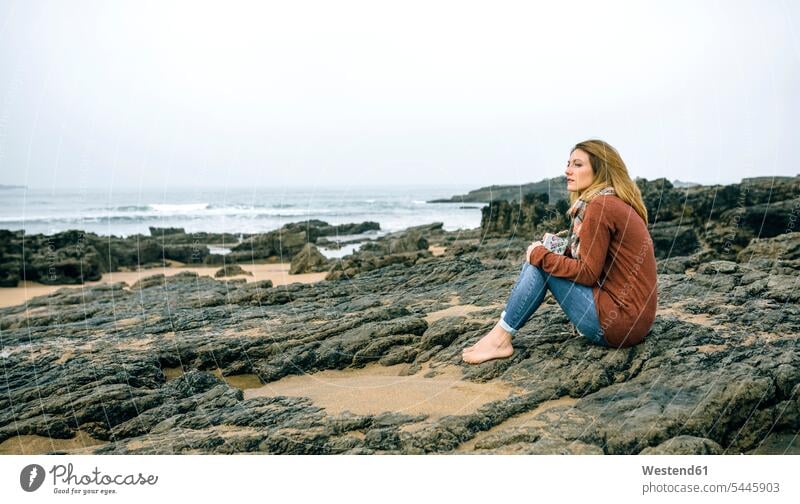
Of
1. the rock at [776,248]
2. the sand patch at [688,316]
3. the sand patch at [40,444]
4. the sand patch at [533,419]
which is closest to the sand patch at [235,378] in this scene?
the sand patch at [40,444]

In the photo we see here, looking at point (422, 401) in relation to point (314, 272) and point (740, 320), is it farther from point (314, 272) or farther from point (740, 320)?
point (314, 272)

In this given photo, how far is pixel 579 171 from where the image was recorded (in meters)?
3.48

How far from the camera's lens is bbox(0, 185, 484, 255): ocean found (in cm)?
1883

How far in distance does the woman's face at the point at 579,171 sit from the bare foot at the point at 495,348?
942 millimetres

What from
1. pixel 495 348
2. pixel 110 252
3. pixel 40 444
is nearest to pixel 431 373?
pixel 495 348

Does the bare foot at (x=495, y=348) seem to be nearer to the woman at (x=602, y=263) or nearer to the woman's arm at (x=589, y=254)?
the woman at (x=602, y=263)

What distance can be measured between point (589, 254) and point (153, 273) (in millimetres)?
10121

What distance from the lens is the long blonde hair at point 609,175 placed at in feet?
11.0

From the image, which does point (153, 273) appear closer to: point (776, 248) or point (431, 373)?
point (431, 373)

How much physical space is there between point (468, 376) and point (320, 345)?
4.23ft

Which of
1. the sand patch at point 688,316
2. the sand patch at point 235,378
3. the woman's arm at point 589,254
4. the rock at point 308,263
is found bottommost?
the sand patch at point 235,378
